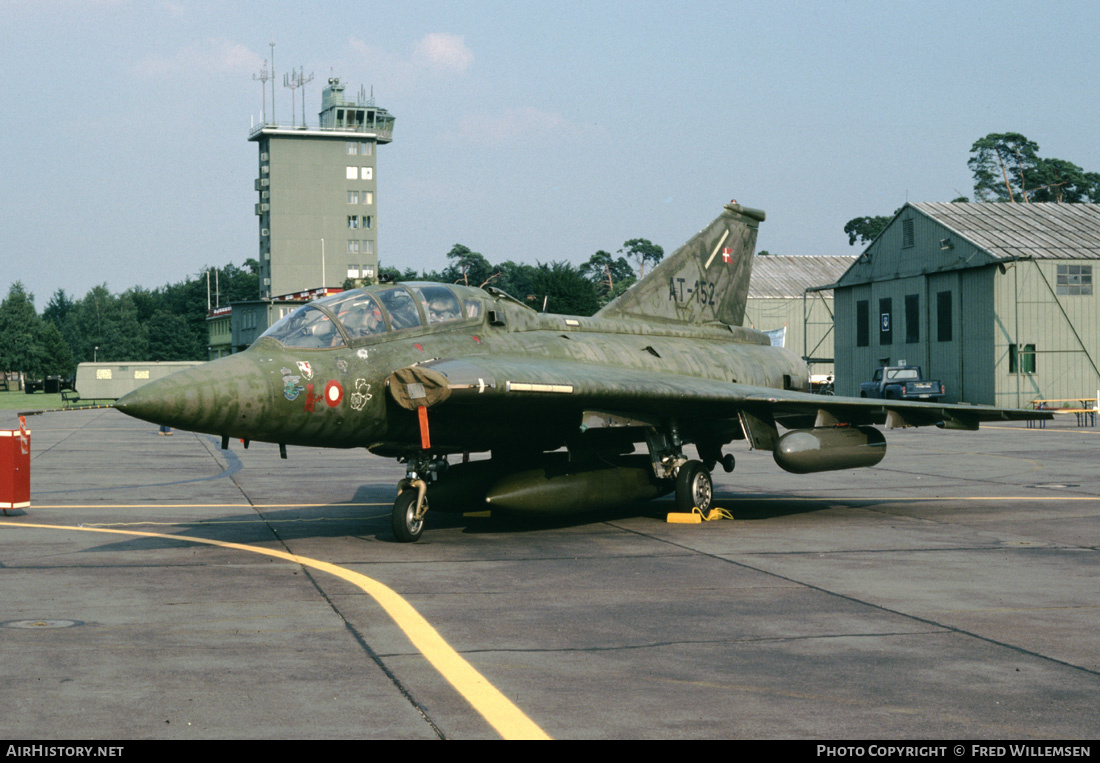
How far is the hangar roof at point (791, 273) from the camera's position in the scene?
87000mm

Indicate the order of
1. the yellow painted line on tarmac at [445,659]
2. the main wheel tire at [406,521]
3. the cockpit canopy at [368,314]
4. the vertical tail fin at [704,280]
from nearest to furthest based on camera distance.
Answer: the yellow painted line on tarmac at [445,659] < the cockpit canopy at [368,314] < the main wheel tire at [406,521] < the vertical tail fin at [704,280]

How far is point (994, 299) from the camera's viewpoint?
52562 millimetres

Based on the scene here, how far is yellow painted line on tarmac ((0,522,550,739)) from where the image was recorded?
5858mm

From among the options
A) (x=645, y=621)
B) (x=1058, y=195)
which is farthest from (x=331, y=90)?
(x=645, y=621)

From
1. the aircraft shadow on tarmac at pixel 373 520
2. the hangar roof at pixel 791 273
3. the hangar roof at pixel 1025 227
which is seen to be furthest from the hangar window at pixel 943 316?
the aircraft shadow on tarmac at pixel 373 520

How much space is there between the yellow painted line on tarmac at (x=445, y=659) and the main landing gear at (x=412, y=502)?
1.46m

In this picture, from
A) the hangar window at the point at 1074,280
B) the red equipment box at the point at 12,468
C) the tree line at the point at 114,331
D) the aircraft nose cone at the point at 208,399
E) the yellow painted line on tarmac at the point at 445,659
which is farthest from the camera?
the tree line at the point at 114,331

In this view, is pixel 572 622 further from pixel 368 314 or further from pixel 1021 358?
pixel 1021 358

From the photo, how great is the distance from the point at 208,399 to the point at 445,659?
5324mm

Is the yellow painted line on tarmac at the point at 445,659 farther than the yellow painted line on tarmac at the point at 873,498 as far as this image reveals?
No

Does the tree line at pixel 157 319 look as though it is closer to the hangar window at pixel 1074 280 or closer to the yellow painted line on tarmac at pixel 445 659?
the hangar window at pixel 1074 280

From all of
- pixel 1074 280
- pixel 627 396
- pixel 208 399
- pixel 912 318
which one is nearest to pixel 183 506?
pixel 208 399
